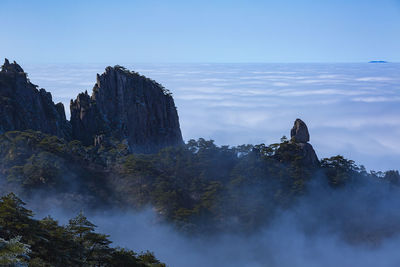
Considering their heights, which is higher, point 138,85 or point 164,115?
point 138,85

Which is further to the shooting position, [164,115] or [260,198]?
[164,115]

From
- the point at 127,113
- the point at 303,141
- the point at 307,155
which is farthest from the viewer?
the point at 127,113

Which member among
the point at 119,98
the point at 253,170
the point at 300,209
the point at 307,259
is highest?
the point at 119,98

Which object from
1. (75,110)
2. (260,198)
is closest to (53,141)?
(75,110)

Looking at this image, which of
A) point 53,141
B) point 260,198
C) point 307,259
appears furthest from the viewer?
point 53,141

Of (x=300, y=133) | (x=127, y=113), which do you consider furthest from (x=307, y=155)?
(x=127, y=113)

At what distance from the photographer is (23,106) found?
82.1 m

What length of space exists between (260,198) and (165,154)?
17591mm

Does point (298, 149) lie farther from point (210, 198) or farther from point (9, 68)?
point (9, 68)

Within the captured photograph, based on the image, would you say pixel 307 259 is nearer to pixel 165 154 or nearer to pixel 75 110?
pixel 165 154

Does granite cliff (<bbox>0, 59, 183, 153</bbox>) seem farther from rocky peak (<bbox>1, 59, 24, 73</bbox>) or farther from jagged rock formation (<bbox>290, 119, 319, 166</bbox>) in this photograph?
jagged rock formation (<bbox>290, 119, 319, 166</bbox>)

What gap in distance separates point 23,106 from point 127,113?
23597mm

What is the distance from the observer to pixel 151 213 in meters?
58.2

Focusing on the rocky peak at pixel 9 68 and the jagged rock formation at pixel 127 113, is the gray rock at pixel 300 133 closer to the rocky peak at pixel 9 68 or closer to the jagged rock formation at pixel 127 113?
the jagged rock formation at pixel 127 113
